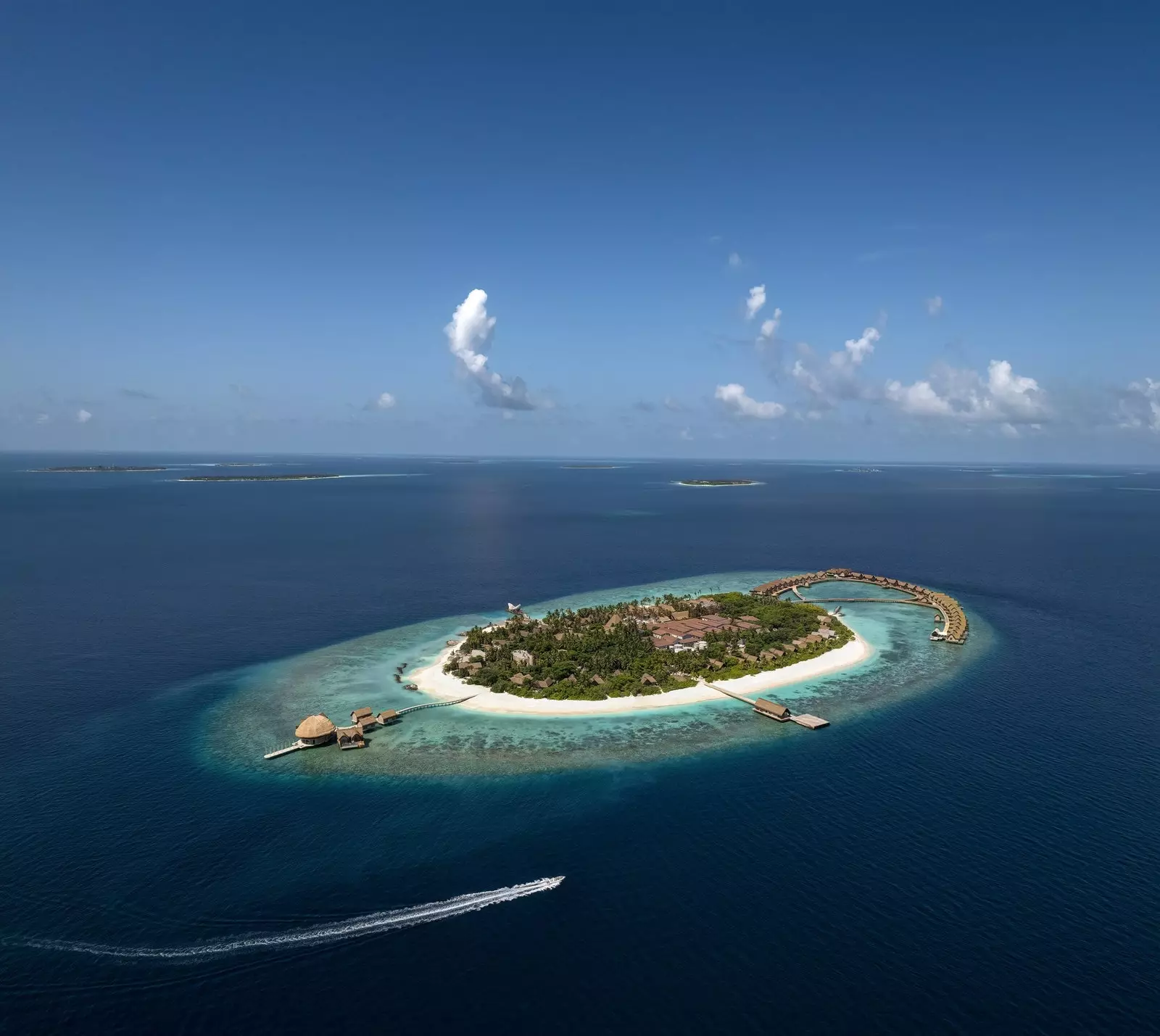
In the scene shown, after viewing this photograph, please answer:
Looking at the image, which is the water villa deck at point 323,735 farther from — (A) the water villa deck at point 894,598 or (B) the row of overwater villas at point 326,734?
(A) the water villa deck at point 894,598

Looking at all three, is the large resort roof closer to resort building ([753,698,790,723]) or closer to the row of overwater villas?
the row of overwater villas

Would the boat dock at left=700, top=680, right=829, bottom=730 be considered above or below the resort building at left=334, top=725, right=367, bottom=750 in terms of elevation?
above

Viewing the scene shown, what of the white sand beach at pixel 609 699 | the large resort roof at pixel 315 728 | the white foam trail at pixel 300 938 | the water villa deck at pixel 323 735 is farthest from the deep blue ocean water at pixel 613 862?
the white sand beach at pixel 609 699

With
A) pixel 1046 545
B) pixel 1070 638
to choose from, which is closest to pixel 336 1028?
pixel 1070 638

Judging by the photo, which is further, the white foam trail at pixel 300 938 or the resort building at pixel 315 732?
the resort building at pixel 315 732

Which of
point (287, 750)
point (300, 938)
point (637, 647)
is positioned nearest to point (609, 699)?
point (637, 647)

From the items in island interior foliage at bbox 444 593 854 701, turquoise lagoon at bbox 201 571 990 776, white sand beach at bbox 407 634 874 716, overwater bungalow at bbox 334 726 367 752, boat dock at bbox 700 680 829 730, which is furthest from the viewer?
island interior foliage at bbox 444 593 854 701

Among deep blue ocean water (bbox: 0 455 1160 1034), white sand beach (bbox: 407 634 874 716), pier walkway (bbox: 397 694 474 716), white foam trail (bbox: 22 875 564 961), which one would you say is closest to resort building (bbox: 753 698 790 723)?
deep blue ocean water (bbox: 0 455 1160 1034)
